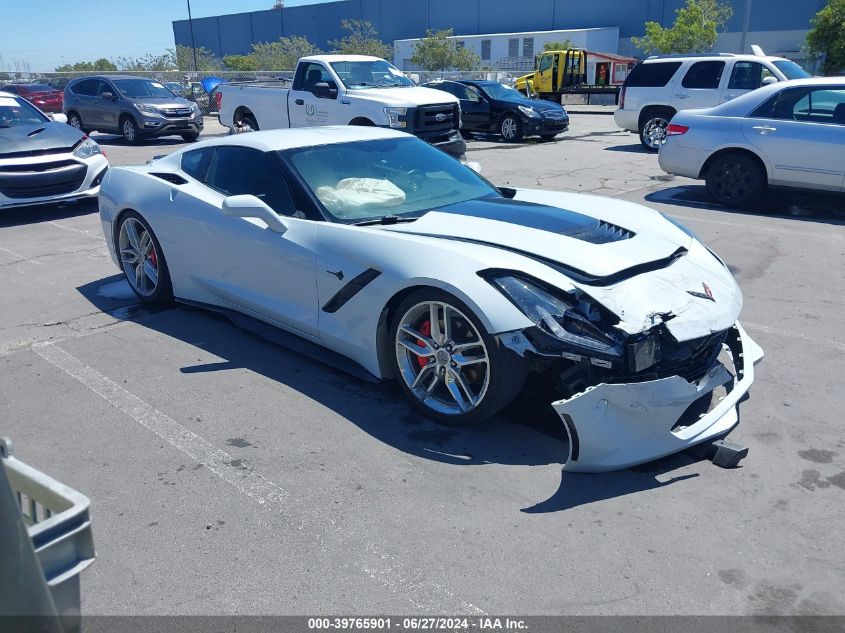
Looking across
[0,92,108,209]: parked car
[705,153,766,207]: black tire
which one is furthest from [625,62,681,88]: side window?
[0,92,108,209]: parked car

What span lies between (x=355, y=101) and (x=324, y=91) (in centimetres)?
82

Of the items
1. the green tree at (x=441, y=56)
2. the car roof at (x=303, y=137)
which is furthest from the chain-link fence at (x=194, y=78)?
the car roof at (x=303, y=137)

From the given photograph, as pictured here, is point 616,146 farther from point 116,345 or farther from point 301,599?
point 301,599

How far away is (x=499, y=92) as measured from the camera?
19.1 meters

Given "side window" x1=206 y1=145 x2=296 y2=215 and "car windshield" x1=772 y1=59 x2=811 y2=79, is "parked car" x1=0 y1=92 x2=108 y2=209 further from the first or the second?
"car windshield" x1=772 y1=59 x2=811 y2=79

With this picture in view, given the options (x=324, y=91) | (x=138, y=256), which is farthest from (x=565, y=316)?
(x=324, y=91)

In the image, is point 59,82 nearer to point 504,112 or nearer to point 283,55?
point 283,55

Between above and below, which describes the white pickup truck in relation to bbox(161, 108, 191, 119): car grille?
above

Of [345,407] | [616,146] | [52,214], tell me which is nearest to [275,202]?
[345,407]

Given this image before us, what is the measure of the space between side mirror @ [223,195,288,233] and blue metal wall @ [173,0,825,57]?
49287 millimetres

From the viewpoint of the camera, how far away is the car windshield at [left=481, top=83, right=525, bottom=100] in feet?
61.8

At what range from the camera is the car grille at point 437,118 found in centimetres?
1385

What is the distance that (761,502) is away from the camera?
130 inches

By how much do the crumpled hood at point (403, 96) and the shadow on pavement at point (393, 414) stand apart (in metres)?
8.96
